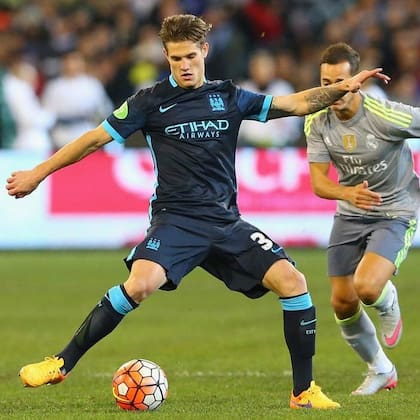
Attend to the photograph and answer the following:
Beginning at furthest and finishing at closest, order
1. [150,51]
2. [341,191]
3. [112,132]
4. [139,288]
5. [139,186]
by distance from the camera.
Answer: [150,51] → [139,186] → [341,191] → [112,132] → [139,288]

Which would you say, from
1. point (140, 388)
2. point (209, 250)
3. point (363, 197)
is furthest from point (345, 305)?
point (140, 388)

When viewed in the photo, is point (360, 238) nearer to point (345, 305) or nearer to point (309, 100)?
point (345, 305)

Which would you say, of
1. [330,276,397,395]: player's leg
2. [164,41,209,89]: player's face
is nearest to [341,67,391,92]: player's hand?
[164,41,209,89]: player's face

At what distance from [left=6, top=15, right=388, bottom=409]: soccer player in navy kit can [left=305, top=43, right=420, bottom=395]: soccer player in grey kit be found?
93cm

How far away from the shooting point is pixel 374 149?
848cm

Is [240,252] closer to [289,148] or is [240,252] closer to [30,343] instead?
[30,343]

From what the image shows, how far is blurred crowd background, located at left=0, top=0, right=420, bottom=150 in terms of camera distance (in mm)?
17797

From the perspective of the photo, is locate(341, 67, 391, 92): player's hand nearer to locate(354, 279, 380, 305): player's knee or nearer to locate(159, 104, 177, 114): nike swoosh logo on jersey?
locate(159, 104, 177, 114): nike swoosh logo on jersey

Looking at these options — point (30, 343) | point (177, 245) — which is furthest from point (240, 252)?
point (30, 343)

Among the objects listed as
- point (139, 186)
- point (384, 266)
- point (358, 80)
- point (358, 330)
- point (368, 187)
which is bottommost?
point (139, 186)

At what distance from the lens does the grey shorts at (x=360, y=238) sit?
8.47 m

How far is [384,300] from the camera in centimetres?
852

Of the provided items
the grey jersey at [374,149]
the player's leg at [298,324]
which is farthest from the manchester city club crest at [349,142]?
the player's leg at [298,324]

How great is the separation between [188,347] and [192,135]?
3.33 metres
